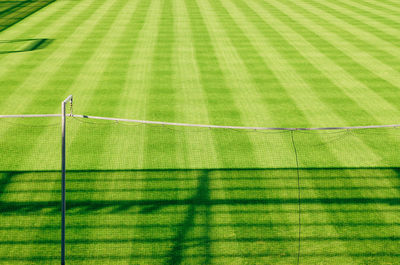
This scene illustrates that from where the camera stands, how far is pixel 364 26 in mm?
21859

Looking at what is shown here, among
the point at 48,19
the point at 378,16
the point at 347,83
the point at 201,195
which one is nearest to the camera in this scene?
the point at 201,195

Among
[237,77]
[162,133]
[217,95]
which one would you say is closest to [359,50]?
[237,77]

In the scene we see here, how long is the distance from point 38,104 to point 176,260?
7.85 meters

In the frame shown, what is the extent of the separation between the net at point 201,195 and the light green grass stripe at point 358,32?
→ 920 centimetres

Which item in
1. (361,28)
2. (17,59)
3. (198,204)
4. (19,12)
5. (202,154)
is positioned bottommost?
(198,204)

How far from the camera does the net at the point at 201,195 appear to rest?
6590 mm

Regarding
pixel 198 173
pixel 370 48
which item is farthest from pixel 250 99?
pixel 370 48

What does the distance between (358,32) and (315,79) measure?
29.0 ft

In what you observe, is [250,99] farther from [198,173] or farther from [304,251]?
[304,251]

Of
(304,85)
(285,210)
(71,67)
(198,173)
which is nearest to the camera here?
(285,210)

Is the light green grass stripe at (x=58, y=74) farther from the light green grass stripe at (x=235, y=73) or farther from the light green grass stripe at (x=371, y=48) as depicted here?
the light green grass stripe at (x=371, y=48)

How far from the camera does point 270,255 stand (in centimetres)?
651

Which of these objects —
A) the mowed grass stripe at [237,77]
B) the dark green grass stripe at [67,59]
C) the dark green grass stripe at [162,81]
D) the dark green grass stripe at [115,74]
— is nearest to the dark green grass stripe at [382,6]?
the mowed grass stripe at [237,77]

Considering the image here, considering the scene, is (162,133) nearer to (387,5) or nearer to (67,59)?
(67,59)
